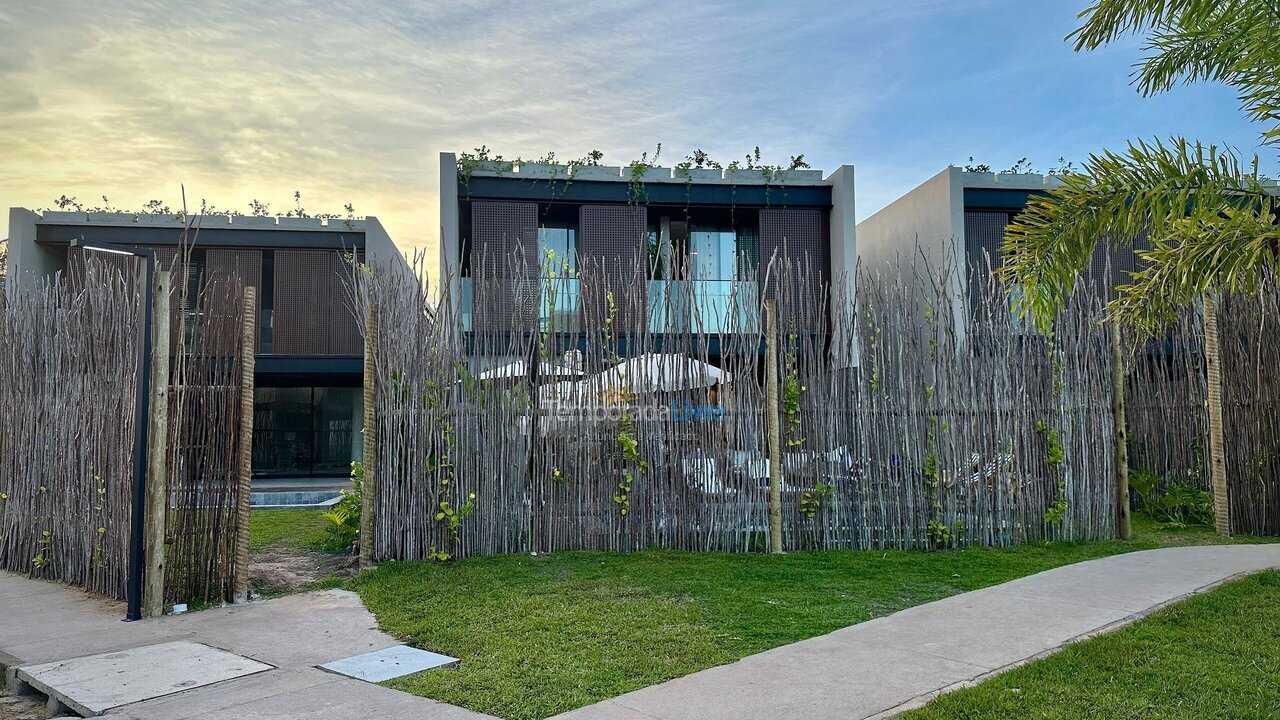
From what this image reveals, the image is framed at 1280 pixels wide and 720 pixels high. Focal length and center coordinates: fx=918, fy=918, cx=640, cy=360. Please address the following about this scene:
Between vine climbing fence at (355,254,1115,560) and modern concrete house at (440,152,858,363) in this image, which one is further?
modern concrete house at (440,152,858,363)

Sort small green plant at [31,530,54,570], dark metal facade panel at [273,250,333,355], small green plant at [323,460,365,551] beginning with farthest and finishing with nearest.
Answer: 1. dark metal facade panel at [273,250,333,355]
2. small green plant at [323,460,365,551]
3. small green plant at [31,530,54,570]

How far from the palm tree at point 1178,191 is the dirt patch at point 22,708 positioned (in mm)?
6402

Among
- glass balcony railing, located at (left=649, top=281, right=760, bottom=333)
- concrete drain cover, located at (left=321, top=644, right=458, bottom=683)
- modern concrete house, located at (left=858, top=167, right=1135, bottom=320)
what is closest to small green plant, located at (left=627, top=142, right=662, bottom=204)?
modern concrete house, located at (left=858, top=167, right=1135, bottom=320)

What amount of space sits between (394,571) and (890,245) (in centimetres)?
1290

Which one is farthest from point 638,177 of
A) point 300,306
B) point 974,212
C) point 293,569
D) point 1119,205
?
point 1119,205

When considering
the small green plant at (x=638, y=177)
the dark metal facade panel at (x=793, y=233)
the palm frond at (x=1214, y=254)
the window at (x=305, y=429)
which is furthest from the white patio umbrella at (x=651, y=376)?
the window at (x=305, y=429)

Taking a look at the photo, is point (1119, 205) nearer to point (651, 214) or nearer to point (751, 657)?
point (751, 657)

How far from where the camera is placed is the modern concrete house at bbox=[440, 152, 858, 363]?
14.4 meters

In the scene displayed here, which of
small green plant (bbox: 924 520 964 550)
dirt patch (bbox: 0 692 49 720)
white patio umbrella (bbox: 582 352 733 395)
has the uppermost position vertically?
white patio umbrella (bbox: 582 352 733 395)

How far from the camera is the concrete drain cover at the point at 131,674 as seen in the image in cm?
412

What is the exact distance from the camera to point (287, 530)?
995 centimetres

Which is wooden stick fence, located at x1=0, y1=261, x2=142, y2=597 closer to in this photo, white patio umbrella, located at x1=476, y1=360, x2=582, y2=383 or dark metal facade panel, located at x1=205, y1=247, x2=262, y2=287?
white patio umbrella, located at x1=476, y1=360, x2=582, y2=383

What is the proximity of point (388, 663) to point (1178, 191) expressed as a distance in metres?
5.53

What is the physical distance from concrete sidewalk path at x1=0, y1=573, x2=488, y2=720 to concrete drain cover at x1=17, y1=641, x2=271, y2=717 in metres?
0.09
